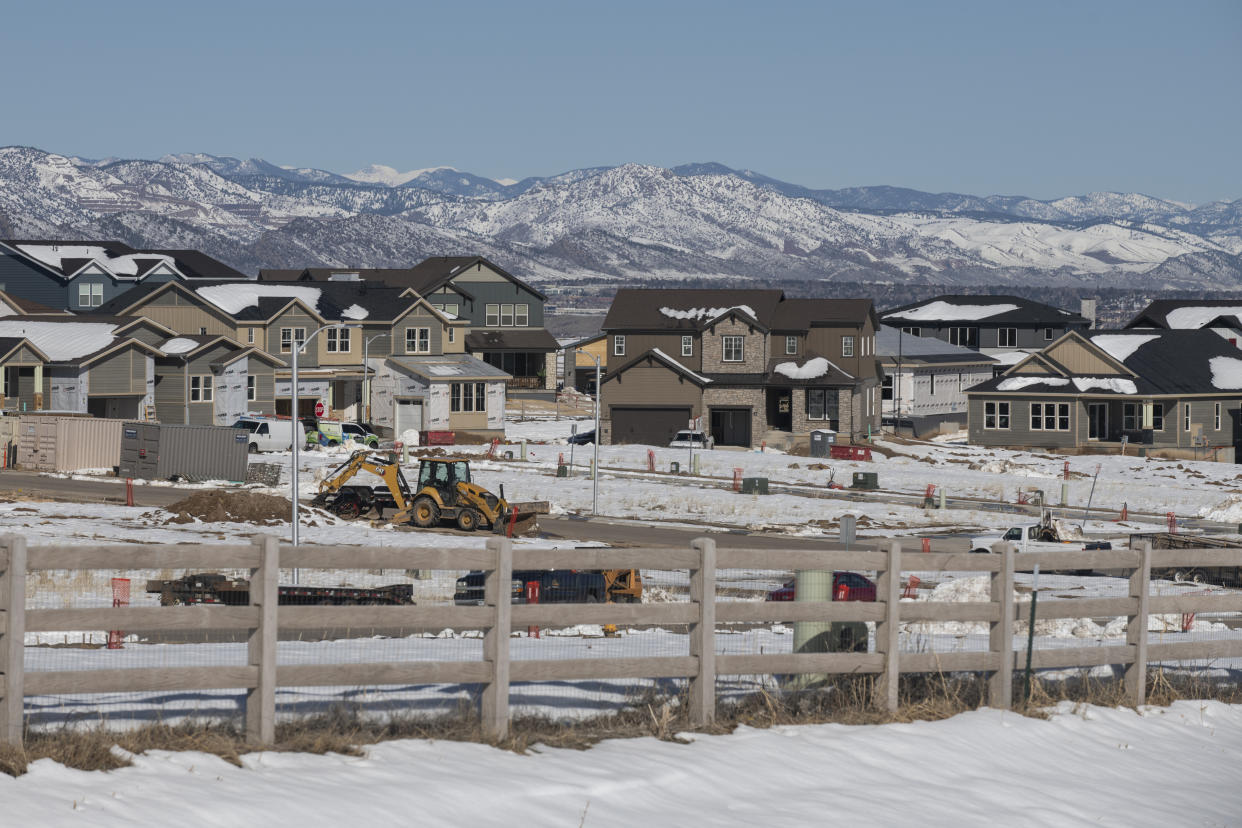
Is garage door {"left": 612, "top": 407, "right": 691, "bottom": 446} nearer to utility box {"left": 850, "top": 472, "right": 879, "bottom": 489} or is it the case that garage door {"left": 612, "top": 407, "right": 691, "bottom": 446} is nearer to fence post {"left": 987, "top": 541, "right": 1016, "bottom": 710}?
utility box {"left": 850, "top": 472, "right": 879, "bottom": 489}

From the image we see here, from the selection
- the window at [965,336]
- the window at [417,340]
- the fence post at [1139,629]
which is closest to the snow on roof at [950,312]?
the window at [965,336]

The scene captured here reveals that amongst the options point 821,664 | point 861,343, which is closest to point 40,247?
point 861,343

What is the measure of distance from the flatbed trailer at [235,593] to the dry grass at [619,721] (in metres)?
7.95

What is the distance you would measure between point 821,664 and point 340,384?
79.1m

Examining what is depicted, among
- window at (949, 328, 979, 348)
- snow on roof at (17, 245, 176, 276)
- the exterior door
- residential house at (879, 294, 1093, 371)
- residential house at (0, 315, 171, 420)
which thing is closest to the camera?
residential house at (0, 315, 171, 420)

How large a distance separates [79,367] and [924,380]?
56732 mm

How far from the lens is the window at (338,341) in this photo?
3551 inches

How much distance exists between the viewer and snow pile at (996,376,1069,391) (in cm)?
8531

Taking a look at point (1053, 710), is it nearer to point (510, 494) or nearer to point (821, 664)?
point (821, 664)

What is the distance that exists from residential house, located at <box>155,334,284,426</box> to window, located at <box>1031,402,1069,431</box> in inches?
1578

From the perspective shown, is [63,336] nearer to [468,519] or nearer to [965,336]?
[468,519]

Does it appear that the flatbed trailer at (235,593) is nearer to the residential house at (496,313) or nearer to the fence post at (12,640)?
the fence post at (12,640)

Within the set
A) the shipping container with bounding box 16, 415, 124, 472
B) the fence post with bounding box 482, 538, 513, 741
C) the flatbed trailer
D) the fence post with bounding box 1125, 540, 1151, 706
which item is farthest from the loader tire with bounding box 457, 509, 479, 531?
the fence post with bounding box 482, 538, 513, 741

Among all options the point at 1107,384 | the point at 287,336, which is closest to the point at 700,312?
the point at 1107,384
